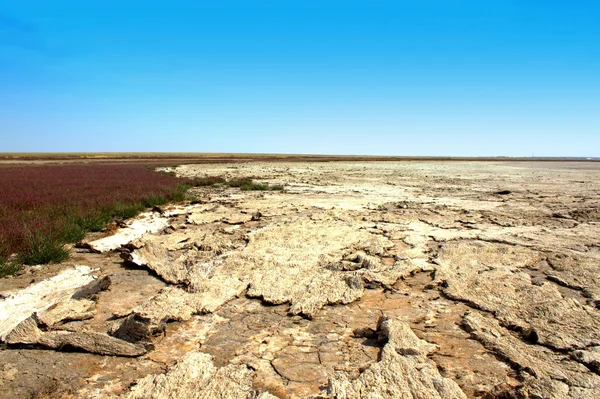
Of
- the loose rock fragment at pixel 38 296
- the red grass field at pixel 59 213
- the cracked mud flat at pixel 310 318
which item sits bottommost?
the loose rock fragment at pixel 38 296

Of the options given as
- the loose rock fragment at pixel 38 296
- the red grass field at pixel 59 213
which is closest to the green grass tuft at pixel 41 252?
the red grass field at pixel 59 213

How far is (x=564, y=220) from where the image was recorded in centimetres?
778

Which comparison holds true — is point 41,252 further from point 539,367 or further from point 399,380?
point 539,367

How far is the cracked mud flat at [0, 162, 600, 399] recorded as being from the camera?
2.24 m

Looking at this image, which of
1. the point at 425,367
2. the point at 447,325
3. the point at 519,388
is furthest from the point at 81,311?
the point at 519,388

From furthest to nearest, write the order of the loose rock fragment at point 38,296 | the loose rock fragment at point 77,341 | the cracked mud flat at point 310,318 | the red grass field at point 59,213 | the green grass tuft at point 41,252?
1. the red grass field at point 59,213
2. the green grass tuft at point 41,252
3. the loose rock fragment at point 38,296
4. the loose rock fragment at point 77,341
5. the cracked mud flat at point 310,318

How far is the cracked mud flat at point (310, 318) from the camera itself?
2.24 meters

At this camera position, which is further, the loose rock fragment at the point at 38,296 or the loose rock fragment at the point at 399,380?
the loose rock fragment at the point at 38,296

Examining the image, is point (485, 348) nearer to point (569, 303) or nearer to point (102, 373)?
point (569, 303)

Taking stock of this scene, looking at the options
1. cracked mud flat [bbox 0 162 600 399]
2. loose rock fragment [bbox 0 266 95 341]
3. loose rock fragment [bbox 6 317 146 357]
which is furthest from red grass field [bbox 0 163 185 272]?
loose rock fragment [bbox 6 317 146 357]

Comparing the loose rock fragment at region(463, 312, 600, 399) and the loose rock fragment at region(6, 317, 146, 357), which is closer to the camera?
the loose rock fragment at region(463, 312, 600, 399)

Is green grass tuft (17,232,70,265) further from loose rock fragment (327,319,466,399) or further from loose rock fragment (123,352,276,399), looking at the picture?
loose rock fragment (327,319,466,399)

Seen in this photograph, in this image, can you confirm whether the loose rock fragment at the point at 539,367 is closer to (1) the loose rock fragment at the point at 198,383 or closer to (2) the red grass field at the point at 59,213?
(1) the loose rock fragment at the point at 198,383

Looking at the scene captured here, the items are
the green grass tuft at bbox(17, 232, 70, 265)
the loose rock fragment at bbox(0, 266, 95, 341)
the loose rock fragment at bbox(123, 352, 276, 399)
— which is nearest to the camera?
the loose rock fragment at bbox(123, 352, 276, 399)
